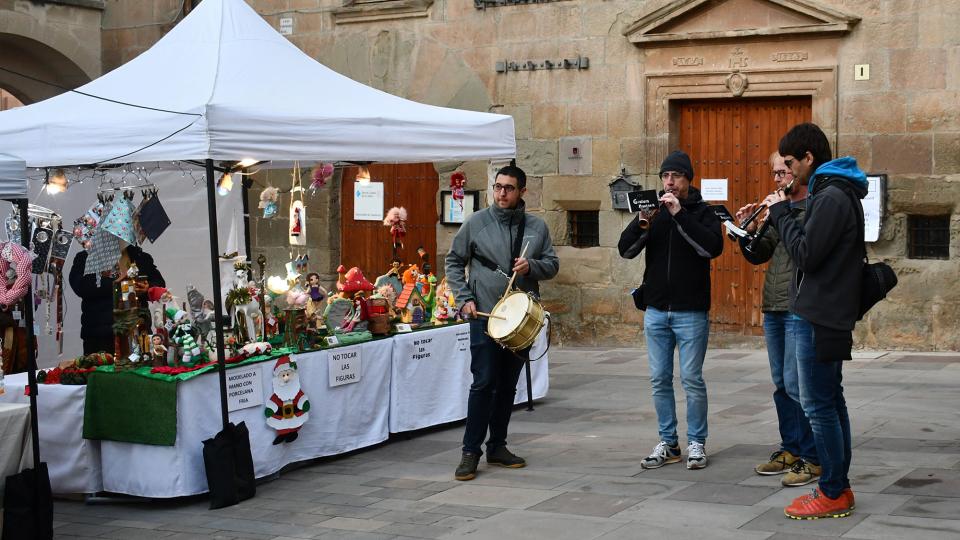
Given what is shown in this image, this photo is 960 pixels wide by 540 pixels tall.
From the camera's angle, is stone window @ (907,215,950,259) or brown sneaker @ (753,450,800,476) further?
stone window @ (907,215,950,259)

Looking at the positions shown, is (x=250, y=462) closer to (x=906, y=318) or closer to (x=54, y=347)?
(x=54, y=347)

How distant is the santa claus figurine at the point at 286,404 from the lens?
7.81 meters

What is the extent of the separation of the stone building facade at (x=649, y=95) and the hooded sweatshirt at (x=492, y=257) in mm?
6072

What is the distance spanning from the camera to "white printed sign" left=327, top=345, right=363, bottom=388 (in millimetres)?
8336

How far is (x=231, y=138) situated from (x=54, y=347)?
4.80m

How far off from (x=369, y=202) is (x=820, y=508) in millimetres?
10451

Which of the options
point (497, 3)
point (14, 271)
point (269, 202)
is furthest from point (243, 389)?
point (497, 3)

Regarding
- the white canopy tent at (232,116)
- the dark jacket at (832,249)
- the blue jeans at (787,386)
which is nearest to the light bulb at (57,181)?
the white canopy tent at (232,116)

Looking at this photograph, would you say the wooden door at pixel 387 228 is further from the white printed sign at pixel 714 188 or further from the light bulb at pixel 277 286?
the light bulb at pixel 277 286

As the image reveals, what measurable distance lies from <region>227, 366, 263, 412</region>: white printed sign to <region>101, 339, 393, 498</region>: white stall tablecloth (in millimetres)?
35

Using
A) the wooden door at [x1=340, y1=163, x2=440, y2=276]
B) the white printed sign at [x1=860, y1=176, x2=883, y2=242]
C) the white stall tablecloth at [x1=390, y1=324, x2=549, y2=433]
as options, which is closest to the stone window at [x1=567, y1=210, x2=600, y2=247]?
the wooden door at [x1=340, y1=163, x2=440, y2=276]

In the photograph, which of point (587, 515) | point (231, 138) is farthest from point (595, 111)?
point (587, 515)

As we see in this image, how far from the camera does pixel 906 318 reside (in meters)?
12.5

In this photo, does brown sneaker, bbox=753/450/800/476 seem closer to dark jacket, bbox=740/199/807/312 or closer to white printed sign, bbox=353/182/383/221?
dark jacket, bbox=740/199/807/312
